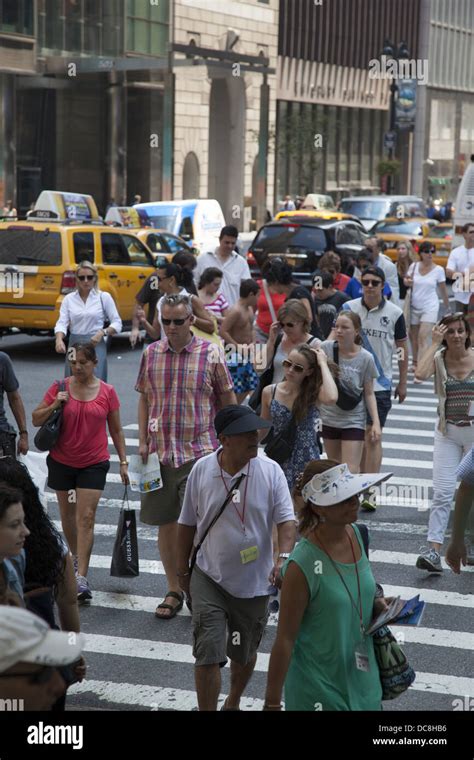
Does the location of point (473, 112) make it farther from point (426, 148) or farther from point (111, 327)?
point (111, 327)

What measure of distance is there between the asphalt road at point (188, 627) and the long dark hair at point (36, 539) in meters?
2.12

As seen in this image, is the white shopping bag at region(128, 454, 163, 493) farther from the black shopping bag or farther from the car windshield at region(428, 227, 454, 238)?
the car windshield at region(428, 227, 454, 238)

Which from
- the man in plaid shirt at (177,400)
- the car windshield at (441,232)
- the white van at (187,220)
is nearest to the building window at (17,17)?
the white van at (187,220)

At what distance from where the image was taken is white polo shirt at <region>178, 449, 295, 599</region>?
610 centimetres

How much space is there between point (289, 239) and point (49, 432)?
1715 cm

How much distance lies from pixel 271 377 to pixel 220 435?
135 inches

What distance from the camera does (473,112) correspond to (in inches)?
4043

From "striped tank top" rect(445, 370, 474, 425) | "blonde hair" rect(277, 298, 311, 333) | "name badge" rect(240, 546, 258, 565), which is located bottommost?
"name badge" rect(240, 546, 258, 565)

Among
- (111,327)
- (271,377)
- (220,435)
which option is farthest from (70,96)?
(220,435)

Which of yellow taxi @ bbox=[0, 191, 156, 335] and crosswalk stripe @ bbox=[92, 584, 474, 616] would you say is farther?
yellow taxi @ bbox=[0, 191, 156, 335]

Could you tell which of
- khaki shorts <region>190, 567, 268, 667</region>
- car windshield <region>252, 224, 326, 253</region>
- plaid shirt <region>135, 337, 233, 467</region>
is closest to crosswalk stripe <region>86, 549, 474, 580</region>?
plaid shirt <region>135, 337, 233, 467</region>

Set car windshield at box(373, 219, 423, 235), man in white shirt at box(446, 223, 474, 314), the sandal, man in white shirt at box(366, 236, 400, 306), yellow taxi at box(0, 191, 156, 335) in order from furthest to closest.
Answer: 1. car windshield at box(373, 219, 423, 235)
2. yellow taxi at box(0, 191, 156, 335)
3. man in white shirt at box(446, 223, 474, 314)
4. man in white shirt at box(366, 236, 400, 306)
5. the sandal

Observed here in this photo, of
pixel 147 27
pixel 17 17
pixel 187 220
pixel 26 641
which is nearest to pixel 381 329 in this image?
pixel 26 641

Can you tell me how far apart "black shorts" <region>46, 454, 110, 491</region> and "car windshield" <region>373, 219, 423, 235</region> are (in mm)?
24794
